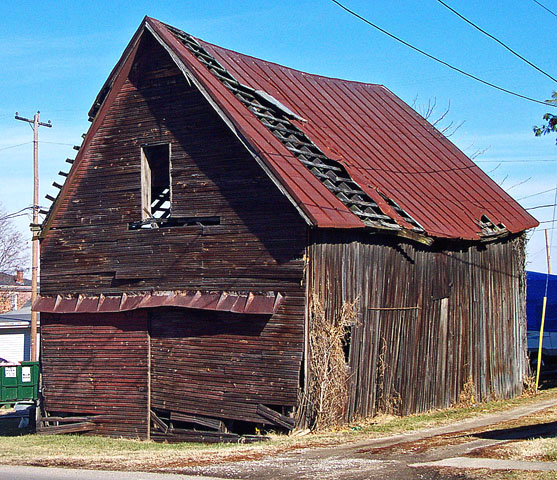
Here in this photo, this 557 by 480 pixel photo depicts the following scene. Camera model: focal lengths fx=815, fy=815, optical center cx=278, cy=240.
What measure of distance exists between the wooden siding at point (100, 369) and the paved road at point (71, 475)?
606cm

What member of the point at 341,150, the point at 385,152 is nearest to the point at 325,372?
the point at 341,150

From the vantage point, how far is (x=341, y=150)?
19.5m

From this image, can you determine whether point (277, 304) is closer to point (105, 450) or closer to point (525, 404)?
point (105, 450)

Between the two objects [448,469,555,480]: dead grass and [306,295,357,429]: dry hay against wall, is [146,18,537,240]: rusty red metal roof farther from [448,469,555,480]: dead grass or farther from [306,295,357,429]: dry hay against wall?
[448,469,555,480]: dead grass

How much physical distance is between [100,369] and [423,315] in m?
7.55

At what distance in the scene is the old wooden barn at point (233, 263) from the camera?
1614 cm

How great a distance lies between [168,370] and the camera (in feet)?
57.7

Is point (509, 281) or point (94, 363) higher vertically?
point (509, 281)

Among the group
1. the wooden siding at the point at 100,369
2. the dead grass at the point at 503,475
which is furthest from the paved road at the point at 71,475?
the wooden siding at the point at 100,369

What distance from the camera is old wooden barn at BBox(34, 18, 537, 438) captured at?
16141 mm

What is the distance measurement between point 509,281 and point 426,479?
14.4 m

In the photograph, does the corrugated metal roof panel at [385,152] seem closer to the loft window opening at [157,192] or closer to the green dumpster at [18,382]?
the loft window opening at [157,192]

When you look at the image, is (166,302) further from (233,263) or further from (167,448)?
(167,448)

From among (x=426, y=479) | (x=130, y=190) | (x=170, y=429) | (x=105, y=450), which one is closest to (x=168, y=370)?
→ (x=170, y=429)
